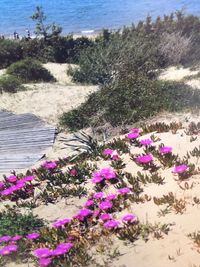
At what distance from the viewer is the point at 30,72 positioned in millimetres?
21266

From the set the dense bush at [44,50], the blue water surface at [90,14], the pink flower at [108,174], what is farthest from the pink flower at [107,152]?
the blue water surface at [90,14]

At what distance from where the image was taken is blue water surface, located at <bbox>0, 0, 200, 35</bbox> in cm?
5038

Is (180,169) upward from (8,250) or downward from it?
upward

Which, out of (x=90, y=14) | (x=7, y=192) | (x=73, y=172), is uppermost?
(x=73, y=172)

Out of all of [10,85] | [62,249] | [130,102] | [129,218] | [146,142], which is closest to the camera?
[62,249]

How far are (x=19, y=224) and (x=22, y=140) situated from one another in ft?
24.0

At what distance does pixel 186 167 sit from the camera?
22.2 ft

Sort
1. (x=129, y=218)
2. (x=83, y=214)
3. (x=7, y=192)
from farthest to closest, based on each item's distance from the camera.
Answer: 1. (x=7, y=192)
2. (x=83, y=214)
3. (x=129, y=218)

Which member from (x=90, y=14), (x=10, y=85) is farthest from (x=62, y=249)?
(x=90, y=14)

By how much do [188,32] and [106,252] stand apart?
2082 centimetres

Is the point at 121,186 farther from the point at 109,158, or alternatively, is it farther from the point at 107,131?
the point at 107,131

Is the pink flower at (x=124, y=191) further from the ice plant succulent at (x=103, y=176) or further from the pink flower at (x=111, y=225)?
the pink flower at (x=111, y=225)

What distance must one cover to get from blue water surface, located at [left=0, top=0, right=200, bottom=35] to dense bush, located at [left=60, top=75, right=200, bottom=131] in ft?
106

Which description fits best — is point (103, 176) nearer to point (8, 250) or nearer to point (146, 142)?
point (146, 142)
